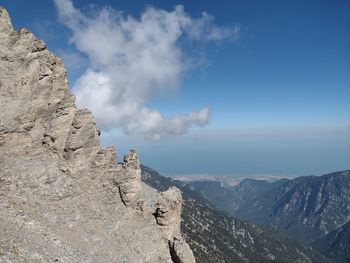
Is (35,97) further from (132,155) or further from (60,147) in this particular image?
(132,155)

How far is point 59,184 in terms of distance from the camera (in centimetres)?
4503

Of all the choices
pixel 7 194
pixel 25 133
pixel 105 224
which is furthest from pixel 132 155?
pixel 7 194

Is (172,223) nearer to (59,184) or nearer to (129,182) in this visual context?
(129,182)

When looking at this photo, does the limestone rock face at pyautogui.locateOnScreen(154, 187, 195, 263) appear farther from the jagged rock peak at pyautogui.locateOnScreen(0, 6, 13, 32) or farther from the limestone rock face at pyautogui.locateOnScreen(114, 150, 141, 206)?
the jagged rock peak at pyautogui.locateOnScreen(0, 6, 13, 32)

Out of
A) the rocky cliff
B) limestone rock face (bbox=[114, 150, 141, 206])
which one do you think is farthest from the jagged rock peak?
limestone rock face (bbox=[114, 150, 141, 206])

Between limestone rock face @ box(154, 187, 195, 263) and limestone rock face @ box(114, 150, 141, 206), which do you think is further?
limestone rock face @ box(114, 150, 141, 206)

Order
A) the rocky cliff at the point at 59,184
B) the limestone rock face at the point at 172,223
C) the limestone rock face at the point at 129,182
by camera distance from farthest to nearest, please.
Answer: the limestone rock face at the point at 129,182 < the limestone rock face at the point at 172,223 < the rocky cliff at the point at 59,184

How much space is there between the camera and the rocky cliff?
39.5 m

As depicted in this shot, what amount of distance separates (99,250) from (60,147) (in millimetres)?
14529

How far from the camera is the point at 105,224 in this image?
4681cm

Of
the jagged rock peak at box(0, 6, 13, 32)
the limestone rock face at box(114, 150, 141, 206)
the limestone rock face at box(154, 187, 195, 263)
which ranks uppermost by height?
the jagged rock peak at box(0, 6, 13, 32)

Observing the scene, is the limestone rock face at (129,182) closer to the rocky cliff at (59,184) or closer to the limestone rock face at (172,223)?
the rocky cliff at (59,184)

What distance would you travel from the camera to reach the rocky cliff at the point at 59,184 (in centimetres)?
3947

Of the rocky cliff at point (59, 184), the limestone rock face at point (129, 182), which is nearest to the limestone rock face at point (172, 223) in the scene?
the rocky cliff at point (59, 184)
